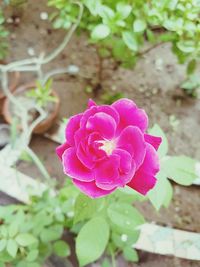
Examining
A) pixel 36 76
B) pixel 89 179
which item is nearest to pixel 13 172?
pixel 36 76

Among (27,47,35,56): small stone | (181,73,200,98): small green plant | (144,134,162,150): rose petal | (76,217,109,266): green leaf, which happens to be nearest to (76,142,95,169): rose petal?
(144,134,162,150): rose petal

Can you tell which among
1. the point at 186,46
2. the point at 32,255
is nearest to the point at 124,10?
the point at 186,46

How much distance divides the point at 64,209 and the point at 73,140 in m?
0.59

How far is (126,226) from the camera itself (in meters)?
1.36

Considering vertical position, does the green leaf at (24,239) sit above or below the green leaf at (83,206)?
below

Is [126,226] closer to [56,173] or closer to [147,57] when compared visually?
[56,173]

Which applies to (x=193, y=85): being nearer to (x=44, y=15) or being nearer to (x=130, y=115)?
(x=44, y=15)

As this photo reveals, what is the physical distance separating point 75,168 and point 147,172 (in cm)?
14

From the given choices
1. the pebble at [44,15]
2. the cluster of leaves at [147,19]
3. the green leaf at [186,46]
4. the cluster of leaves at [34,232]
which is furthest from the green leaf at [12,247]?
the pebble at [44,15]

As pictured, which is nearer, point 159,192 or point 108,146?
point 108,146

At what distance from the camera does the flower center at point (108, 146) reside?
1.02m

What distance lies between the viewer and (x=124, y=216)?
4.46ft

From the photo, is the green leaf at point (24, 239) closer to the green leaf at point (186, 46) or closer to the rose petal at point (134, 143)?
the rose petal at point (134, 143)

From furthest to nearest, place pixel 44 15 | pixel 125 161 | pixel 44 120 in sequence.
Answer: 1. pixel 44 15
2. pixel 44 120
3. pixel 125 161
